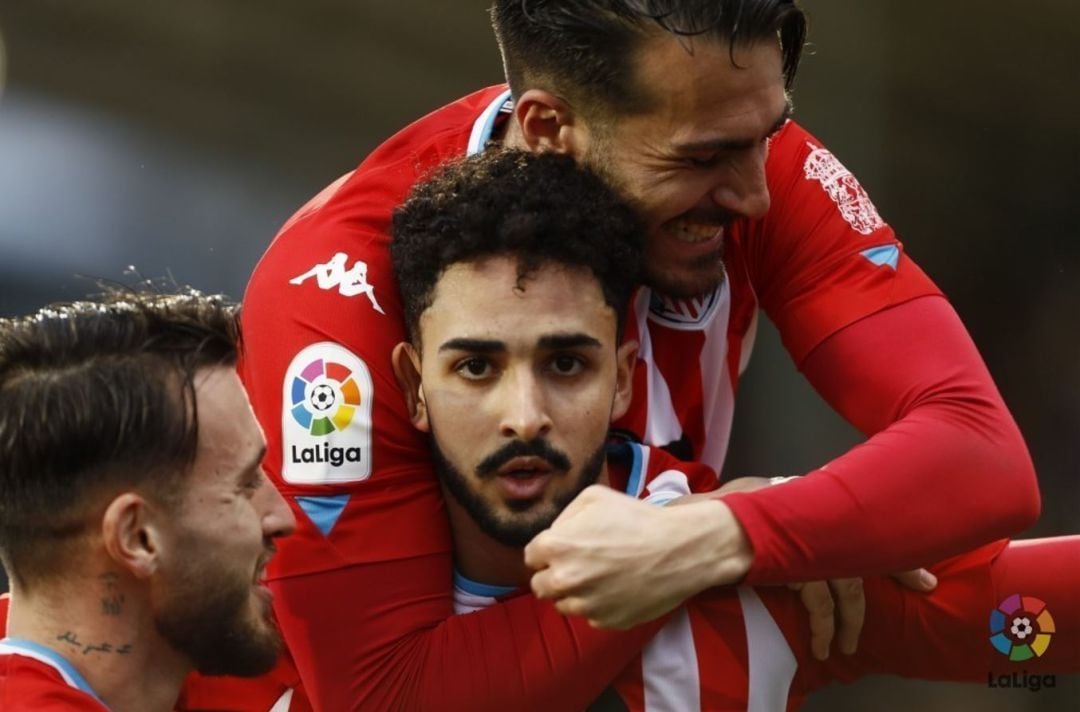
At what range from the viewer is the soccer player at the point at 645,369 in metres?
2.72

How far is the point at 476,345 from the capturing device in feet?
9.29

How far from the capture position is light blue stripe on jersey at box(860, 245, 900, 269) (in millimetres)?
3170

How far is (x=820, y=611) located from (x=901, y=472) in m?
0.29

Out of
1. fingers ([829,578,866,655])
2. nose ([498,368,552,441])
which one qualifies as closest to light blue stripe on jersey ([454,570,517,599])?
nose ([498,368,552,441])

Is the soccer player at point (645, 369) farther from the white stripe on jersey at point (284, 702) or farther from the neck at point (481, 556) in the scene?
the white stripe on jersey at point (284, 702)

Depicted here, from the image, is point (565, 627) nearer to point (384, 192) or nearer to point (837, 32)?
point (384, 192)

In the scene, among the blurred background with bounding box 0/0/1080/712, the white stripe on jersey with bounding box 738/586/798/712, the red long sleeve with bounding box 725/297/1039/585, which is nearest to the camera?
the red long sleeve with bounding box 725/297/1039/585

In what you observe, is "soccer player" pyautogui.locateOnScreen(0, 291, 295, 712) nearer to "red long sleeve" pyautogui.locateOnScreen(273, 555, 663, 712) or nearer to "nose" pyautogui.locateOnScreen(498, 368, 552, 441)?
"red long sleeve" pyautogui.locateOnScreen(273, 555, 663, 712)

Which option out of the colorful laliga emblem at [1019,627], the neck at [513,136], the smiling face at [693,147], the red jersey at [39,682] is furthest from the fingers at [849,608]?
the red jersey at [39,682]

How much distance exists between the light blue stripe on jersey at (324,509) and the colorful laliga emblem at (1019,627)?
3.70ft

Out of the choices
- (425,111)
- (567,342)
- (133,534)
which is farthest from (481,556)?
(425,111)

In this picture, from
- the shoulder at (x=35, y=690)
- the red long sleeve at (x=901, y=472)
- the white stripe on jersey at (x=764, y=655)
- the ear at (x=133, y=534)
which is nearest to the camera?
the shoulder at (x=35, y=690)

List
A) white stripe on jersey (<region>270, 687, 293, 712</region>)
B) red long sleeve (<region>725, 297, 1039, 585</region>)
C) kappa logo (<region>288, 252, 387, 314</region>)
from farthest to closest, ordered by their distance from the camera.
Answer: white stripe on jersey (<region>270, 687, 293, 712</region>), kappa logo (<region>288, 252, 387, 314</region>), red long sleeve (<region>725, 297, 1039, 585</region>)

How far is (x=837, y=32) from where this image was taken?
7328mm
